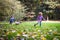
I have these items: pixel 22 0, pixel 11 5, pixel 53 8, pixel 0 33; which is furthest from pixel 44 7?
pixel 0 33

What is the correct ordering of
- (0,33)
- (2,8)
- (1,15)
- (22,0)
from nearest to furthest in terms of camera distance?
(0,33) → (2,8) → (1,15) → (22,0)

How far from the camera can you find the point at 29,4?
25.2 m

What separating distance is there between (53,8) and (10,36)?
1703 centimetres

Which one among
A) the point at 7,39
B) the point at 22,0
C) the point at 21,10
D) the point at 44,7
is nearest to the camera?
the point at 7,39

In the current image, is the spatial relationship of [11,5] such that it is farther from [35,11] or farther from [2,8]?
[35,11]

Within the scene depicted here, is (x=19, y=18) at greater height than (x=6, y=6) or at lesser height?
lesser

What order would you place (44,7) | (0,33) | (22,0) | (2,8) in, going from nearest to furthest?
(0,33) → (2,8) → (22,0) → (44,7)

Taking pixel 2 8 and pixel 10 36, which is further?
pixel 2 8

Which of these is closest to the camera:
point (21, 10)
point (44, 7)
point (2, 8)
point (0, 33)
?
point (0, 33)

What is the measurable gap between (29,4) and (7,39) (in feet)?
54.8

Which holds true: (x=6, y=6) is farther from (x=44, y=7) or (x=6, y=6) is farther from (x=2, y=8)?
(x=44, y=7)

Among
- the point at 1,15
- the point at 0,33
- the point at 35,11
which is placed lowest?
the point at 35,11

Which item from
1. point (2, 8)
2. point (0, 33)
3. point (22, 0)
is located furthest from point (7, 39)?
point (22, 0)

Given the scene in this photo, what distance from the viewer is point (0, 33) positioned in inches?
390
